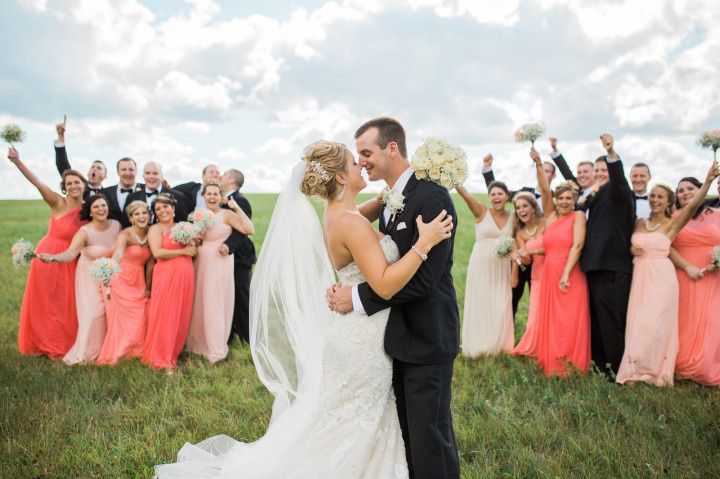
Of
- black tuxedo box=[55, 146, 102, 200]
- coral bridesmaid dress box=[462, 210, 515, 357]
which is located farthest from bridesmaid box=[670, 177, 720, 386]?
black tuxedo box=[55, 146, 102, 200]

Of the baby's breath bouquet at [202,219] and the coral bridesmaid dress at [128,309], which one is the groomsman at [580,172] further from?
the coral bridesmaid dress at [128,309]

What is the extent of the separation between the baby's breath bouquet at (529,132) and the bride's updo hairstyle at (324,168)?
15.8 ft

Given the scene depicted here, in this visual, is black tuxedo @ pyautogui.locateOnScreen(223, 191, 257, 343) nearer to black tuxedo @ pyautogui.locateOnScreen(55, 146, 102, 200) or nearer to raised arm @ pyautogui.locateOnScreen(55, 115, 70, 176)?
black tuxedo @ pyautogui.locateOnScreen(55, 146, 102, 200)

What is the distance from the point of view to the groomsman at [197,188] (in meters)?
10.0

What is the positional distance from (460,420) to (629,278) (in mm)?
3346

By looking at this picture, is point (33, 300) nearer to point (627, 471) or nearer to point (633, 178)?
A: point (627, 471)

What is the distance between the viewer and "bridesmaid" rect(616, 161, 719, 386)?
736 centimetres

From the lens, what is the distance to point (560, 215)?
8.10 m

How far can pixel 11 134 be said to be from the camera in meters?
9.06

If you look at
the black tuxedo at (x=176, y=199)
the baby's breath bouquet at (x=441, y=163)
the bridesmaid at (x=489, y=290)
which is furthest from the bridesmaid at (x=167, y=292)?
the baby's breath bouquet at (x=441, y=163)

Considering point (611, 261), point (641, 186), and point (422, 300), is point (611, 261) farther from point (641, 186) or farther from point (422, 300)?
point (422, 300)

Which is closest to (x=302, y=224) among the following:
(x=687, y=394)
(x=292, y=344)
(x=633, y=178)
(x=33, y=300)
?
(x=292, y=344)

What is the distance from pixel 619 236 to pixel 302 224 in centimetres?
481

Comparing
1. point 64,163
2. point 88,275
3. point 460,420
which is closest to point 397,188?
point 460,420
